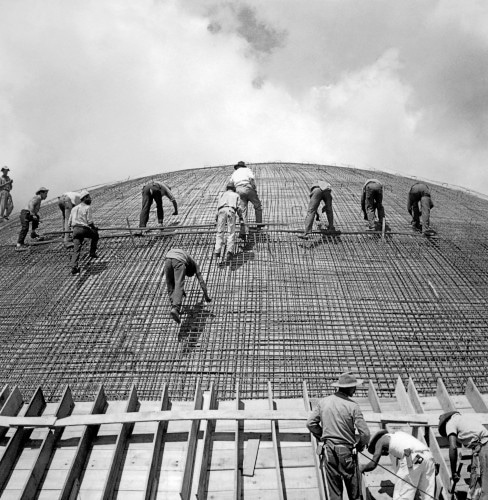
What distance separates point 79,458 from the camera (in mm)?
5027

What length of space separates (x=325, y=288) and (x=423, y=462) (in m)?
4.16

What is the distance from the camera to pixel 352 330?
7.26m

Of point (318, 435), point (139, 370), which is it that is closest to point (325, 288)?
point (139, 370)

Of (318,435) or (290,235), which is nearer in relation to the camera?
(318,435)

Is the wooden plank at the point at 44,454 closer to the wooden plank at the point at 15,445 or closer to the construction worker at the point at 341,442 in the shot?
the wooden plank at the point at 15,445

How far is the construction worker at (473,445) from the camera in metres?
4.18

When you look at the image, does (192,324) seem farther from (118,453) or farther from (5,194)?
(5,194)

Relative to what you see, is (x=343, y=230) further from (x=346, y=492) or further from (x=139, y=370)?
(x=346, y=492)

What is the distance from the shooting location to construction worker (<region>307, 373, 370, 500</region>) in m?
3.97

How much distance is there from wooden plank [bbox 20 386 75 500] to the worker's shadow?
190 cm

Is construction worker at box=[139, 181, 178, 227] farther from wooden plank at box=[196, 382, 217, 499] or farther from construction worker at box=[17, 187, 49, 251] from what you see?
wooden plank at box=[196, 382, 217, 499]

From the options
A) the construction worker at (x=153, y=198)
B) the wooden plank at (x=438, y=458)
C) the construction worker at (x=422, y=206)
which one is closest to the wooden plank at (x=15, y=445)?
the wooden plank at (x=438, y=458)

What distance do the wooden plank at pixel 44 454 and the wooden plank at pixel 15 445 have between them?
346 millimetres

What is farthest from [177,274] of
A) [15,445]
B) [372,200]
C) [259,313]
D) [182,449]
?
[372,200]
